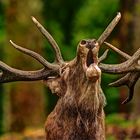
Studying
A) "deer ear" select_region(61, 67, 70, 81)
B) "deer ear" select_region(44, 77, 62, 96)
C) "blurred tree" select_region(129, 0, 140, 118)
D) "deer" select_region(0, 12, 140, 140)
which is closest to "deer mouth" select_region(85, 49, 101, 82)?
"deer" select_region(0, 12, 140, 140)

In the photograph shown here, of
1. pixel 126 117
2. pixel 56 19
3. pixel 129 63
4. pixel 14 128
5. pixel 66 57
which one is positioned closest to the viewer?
pixel 129 63

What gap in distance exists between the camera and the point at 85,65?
8.96 meters

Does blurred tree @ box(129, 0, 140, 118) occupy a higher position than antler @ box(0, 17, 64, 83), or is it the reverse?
blurred tree @ box(129, 0, 140, 118)

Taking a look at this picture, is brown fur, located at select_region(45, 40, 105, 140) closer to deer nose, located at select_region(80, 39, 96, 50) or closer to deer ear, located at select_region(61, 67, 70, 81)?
deer ear, located at select_region(61, 67, 70, 81)

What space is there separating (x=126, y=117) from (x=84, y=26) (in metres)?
14.0

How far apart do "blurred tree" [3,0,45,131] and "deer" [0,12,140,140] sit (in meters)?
11.6

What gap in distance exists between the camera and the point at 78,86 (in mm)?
9281

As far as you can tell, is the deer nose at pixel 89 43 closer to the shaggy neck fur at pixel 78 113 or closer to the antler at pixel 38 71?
the shaggy neck fur at pixel 78 113

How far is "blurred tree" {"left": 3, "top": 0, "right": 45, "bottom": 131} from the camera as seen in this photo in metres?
21.9

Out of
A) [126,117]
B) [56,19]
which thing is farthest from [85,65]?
[56,19]

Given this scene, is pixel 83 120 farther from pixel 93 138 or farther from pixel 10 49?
pixel 10 49

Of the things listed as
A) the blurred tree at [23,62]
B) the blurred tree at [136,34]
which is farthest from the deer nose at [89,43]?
the blurred tree at [136,34]

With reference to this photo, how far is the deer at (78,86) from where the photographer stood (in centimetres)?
891

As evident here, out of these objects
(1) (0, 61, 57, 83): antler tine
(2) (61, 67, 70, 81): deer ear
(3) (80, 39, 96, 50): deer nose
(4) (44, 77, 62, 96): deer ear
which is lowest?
(4) (44, 77, 62, 96): deer ear
